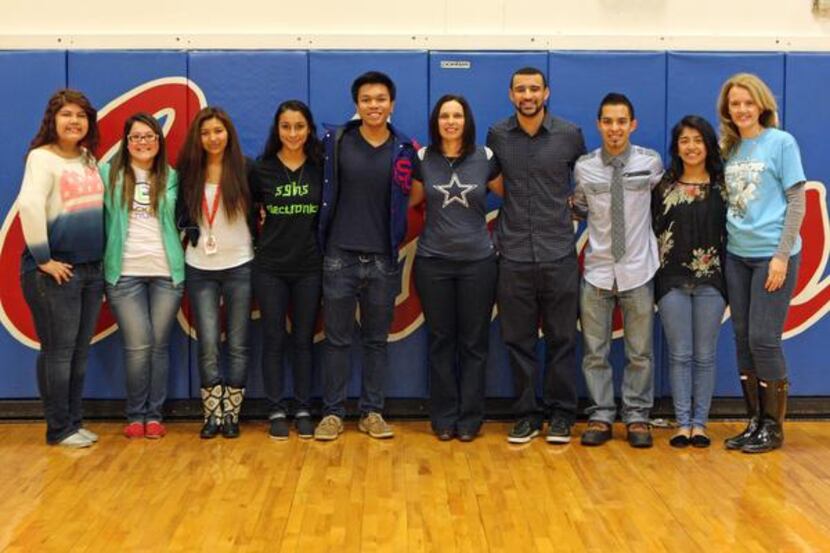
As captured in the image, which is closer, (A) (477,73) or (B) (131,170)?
(B) (131,170)

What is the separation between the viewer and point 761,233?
167 inches

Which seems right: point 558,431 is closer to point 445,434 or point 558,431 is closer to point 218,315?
point 445,434

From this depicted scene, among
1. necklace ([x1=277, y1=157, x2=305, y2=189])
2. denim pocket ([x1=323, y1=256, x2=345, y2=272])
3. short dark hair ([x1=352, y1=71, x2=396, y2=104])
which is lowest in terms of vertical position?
denim pocket ([x1=323, y1=256, x2=345, y2=272])

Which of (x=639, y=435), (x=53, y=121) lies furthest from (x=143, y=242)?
(x=639, y=435)

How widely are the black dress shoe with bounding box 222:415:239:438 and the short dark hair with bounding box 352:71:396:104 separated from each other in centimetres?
160

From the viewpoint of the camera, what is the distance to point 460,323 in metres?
4.59

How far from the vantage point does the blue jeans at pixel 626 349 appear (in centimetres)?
449

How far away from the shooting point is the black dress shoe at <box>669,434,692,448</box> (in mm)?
4453

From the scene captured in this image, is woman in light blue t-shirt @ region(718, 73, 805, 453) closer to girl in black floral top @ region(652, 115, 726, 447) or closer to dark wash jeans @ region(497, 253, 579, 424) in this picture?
girl in black floral top @ region(652, 115, 726, 447)

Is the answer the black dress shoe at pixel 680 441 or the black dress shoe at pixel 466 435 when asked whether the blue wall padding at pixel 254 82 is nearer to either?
the black dress shoe at pixel 466 435

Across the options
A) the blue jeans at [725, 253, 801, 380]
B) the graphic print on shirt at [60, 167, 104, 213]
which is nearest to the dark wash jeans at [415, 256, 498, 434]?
the blue jeans at [725, 253, 801, 380]

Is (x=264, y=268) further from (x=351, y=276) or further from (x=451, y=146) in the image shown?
(x=451, y=146)

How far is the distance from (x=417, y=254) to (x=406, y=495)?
4.14 feet
